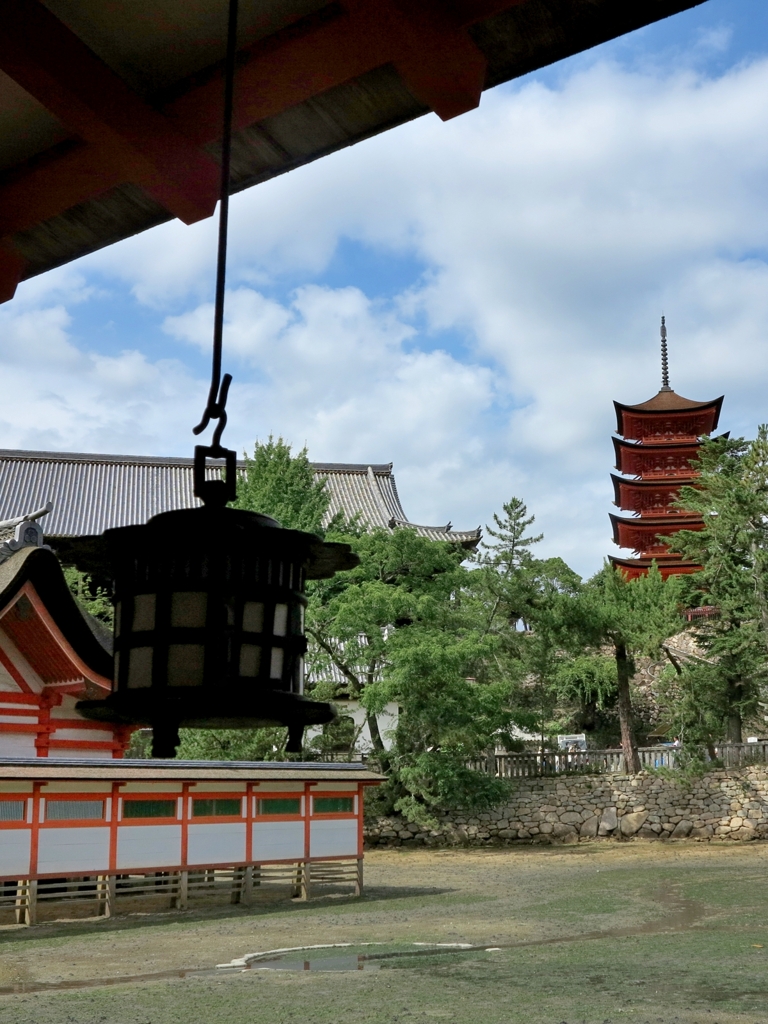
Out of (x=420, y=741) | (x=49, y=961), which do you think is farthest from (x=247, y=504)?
(x=49, y=961)

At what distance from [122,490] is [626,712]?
17.7 metres

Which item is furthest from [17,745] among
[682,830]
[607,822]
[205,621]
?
→ [682,830]

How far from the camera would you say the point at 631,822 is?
23.5m

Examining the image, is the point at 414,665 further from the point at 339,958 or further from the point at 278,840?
the point at 339,958

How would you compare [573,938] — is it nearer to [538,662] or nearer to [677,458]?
[538,662]

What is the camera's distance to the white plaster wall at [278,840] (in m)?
15.4

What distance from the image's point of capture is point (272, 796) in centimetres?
1563

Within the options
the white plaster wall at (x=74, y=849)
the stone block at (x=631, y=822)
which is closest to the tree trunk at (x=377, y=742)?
the stone block at (x=631, y=822)

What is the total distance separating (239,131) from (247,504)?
20.8m

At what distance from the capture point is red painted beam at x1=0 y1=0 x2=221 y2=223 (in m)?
2.54

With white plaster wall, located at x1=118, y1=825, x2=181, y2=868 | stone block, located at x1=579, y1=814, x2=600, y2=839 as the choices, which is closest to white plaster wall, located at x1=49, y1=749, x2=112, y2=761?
white plaster wall, located at x1=118, y1=825, x2=181, y2=868

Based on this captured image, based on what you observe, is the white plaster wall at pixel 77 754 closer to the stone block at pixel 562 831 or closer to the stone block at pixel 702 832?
the stone block at pixel 562 831

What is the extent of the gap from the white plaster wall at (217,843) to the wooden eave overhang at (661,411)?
90.3ft

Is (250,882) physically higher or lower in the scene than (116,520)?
lower
